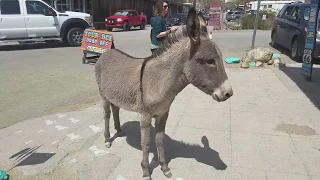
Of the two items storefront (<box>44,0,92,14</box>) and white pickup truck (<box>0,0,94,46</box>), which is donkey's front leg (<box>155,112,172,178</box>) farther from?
storefront (<box>44,0,92,14</box>)

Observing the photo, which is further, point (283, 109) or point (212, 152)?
point (283, 109)

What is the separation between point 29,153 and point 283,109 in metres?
4.73

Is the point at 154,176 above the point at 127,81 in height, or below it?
below

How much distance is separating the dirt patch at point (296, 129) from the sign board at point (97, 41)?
250 inches

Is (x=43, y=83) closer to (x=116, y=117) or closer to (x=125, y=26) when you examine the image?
(x=116, y=117)

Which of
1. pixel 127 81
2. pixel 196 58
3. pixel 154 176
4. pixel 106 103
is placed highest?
pixel 196 58

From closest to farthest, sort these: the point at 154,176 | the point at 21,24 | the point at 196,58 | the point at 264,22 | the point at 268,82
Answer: the point at 196,58, the point at 154,176, the point at 268,82, the point at 21,24, the point at 264,22

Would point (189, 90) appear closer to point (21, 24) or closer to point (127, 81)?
point (127, 81)

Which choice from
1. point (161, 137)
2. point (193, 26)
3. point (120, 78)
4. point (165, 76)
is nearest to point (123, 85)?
point (120, 78)

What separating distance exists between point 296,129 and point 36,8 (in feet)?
40.7

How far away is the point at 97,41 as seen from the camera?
9477mm

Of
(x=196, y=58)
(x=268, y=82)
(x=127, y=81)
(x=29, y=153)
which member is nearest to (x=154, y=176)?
(x=127, y=81)

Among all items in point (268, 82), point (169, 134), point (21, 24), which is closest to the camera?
point (169, 134)

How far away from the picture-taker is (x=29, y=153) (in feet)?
12.8
